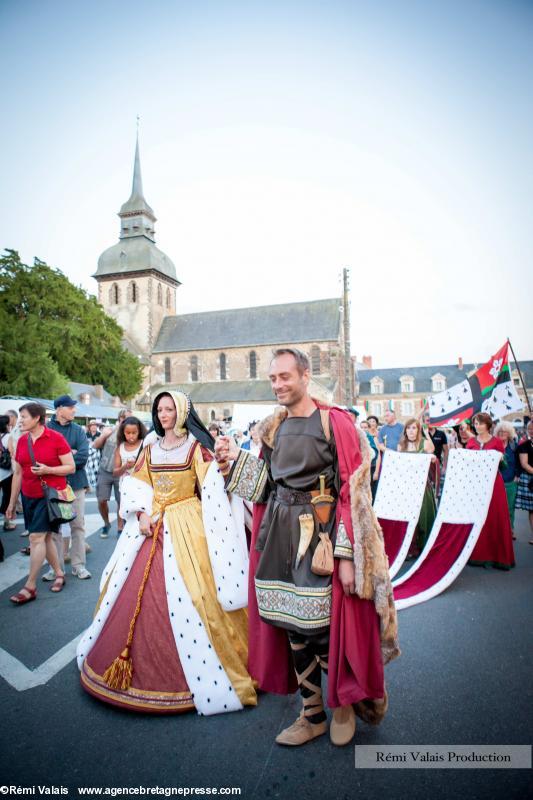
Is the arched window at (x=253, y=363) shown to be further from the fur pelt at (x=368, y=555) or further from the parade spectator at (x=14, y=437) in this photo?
the fur pelt at (x=368, y=555)

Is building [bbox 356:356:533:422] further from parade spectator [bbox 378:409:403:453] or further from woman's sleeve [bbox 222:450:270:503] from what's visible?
woman's sleeve [bbox 222:450:270:503]

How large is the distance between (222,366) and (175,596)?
45.7 meters

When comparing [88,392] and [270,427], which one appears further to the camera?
[88,392]

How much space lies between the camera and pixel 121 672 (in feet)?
9.53

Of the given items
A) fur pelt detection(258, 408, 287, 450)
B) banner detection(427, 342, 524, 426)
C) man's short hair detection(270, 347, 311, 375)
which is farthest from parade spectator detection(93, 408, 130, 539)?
banner detection(427, 342, 524, 426)

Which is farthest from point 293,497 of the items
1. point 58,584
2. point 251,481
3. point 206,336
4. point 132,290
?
Result: point 132,290

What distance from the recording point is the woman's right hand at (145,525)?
3279mm

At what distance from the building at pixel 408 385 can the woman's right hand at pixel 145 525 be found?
5023cm

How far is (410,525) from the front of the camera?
591 centimetres

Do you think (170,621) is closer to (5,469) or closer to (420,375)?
(5,469)

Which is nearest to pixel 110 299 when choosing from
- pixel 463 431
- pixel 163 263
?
pixel 163 263

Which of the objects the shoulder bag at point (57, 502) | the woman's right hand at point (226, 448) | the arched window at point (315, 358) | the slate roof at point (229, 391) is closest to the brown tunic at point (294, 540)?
the woman's right hand at point (226, 448)

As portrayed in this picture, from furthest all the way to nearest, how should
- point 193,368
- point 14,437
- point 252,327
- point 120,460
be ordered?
1. point 252,327
2. point 193,368
3. point 14,437
4. point 120,460

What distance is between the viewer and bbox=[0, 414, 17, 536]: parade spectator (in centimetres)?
696
